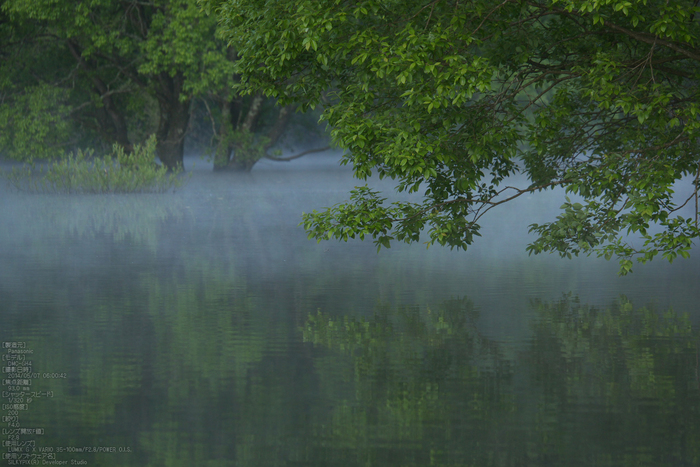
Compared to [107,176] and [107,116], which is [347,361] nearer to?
[107,176]

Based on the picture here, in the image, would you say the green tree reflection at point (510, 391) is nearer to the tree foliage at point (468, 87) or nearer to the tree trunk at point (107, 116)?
the tree foliage at point (468, 87)

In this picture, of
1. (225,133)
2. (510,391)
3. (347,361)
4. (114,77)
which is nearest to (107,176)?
(114,77)

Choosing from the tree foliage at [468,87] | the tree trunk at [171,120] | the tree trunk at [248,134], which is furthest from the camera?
the tree trunk at [248,134]

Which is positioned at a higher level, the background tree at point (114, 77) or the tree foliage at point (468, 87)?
the background tree at point (114, 77)

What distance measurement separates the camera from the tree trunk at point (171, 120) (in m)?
43.3

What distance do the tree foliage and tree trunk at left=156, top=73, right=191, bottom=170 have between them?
106 feet

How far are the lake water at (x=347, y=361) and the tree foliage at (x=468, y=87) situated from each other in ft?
4.55

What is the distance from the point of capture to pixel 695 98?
11.4m

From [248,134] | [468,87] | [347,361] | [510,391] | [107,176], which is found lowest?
[510,391]

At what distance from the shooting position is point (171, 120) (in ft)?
146

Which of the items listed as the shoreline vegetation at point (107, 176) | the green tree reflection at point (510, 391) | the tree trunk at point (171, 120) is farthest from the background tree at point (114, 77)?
the green tree reflection at point (510, 391)

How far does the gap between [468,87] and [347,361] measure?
3321 mm

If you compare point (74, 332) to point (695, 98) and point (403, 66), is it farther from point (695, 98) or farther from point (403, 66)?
point (695, 98)

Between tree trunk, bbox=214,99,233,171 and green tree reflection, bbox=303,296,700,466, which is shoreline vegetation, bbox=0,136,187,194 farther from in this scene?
green tree reflection, bbox=303,296,700,466
